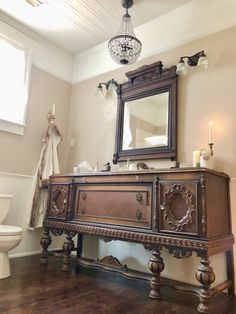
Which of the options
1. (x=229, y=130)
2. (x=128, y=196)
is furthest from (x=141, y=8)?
(x=128, y=196)

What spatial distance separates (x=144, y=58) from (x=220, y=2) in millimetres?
868

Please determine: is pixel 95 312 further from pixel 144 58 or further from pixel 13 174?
pixel 144 58

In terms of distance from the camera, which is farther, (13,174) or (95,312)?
(13,174)

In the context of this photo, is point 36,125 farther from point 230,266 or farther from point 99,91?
point 230,266

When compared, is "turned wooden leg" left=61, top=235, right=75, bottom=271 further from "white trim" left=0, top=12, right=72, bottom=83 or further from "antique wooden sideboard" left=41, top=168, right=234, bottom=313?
"white trim" left=0, top=12, right=72, bottom=83

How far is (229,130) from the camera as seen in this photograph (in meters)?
2.13

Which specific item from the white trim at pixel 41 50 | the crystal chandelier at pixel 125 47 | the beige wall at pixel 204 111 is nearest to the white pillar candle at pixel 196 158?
the beige wall at pixel 204 111

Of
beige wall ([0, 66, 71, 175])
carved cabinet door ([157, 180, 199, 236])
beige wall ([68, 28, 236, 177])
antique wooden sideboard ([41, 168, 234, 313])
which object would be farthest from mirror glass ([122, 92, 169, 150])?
beige wall ([0, 66, 71, 175])

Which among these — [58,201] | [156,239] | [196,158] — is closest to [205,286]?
[156,239]

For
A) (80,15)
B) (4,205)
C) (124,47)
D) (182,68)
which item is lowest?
(4,205)

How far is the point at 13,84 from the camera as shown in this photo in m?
2.90

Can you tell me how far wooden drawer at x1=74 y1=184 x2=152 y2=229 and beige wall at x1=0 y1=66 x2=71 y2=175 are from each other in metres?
0.92

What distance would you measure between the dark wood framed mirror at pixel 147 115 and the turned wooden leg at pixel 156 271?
94 cm

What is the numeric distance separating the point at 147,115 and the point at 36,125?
54.5 inches
